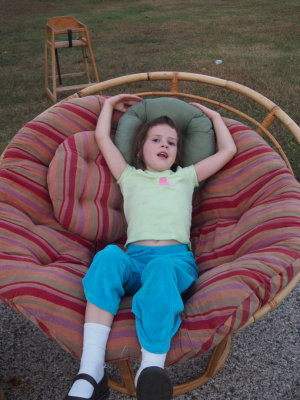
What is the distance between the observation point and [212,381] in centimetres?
163

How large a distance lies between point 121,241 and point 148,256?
31cm

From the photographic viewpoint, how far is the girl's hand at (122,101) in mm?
1983

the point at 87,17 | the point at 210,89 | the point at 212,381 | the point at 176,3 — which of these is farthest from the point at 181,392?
the point at 176,3

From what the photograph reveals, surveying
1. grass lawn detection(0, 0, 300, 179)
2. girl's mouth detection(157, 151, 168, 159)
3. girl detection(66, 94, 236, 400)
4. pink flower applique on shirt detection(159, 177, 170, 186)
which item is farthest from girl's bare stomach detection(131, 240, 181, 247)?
grass lawn detection(0, 0, 300, 179)

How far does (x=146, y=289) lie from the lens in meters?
1.24

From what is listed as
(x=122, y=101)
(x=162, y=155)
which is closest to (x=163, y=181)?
(x=162, y=155)

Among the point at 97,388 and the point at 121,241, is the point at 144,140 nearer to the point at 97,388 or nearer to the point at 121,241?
the point at 121,241

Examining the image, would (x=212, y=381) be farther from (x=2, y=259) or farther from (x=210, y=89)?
(x=210, y=89)

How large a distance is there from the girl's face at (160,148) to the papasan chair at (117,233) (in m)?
0.20

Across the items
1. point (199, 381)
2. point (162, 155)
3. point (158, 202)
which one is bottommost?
point (199, 381)

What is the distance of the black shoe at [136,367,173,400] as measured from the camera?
112 cm

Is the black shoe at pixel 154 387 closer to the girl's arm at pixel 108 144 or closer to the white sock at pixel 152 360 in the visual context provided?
the white sock at pixel 152 360

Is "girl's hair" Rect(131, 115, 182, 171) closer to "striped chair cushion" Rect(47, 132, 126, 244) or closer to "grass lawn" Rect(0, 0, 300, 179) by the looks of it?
"striped chair cushion" Rect(47, 132, 126, 244)

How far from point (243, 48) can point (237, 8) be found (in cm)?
331
